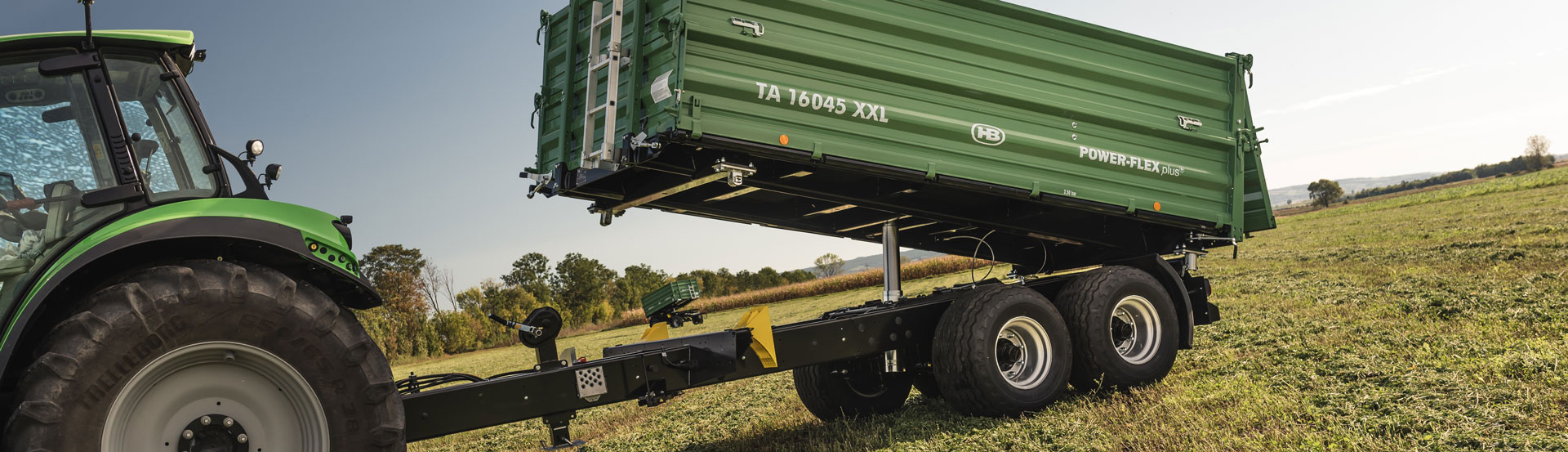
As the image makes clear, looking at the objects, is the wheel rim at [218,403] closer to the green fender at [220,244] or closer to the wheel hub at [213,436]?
the wheel hub at [213,436]

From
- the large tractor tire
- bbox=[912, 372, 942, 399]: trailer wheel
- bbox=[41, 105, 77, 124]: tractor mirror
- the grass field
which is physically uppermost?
bbox=[41, 105, 77, 124]: tractor mirror

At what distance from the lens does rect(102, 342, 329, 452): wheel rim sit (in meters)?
3.50

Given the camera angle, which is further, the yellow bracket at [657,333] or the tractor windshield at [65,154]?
the yellow bracket at [657,333]

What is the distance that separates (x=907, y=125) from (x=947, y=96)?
48cm

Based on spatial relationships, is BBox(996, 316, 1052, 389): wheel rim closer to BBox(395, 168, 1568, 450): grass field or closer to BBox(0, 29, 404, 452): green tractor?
BBox(395, 168, 1568, 450): grass field

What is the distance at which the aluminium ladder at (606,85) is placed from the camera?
18.4 feet

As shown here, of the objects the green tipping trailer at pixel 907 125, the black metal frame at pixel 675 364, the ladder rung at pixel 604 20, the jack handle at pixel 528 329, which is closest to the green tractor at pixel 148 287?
the black metal frame at pixel 675 364

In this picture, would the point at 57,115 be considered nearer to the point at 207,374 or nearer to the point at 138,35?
the point at 138,35

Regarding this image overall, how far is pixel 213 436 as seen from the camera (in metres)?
3.63

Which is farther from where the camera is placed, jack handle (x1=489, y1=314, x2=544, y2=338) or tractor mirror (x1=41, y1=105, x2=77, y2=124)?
jack handle (x1=489, y1=314, x2=544, y2=338)

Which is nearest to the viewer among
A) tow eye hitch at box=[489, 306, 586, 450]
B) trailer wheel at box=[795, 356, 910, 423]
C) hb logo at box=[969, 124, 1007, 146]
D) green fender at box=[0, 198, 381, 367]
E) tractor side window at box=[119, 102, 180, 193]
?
green fender at box=[0, 198, 381, 367]

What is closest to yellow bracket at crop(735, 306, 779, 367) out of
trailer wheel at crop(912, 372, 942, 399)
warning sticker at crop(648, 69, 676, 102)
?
warning sticker at crop(648, 69, 676, 102)

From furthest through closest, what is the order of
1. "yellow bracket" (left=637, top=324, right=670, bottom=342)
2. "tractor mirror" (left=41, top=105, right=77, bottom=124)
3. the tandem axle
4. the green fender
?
"yellow bracket" (left=637, top=324, right=670, bottom=342), the tandem axle, "tractor mirror" (left=41, top=105, right=77, bottom=124), the green fender

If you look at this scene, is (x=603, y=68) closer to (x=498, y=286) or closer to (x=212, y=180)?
(x=212, y=180)
